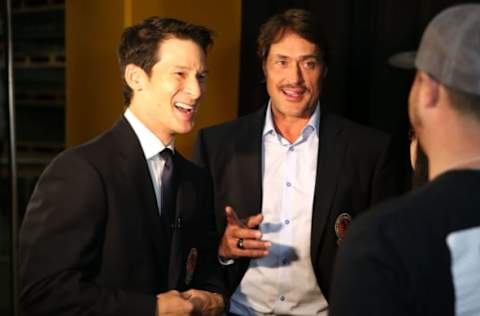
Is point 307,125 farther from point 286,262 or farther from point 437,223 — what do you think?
point 437,223

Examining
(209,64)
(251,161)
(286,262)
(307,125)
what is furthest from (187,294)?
(209,64)

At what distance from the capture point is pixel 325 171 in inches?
80.9

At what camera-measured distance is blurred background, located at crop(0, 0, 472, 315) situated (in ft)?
7.80

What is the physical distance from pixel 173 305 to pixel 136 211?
0.22 meters

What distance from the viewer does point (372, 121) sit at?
2717 millimetres

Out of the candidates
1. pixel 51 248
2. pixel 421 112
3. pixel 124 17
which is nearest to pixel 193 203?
pixel 51 248

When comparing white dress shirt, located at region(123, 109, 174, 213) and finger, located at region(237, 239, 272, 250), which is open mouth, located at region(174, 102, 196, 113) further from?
finger, located at region(237, 239, 272, 250)

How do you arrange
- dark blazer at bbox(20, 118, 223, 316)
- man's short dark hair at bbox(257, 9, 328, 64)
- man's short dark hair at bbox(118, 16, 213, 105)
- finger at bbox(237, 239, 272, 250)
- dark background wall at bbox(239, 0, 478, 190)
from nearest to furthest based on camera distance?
dark blazer at bbox(20, 118, 223, 316)
man's short dark hair at bbox(118, 16, 213, 105)
finger at bbox(237, 239, 272, 250)
man's short dark hair at bbox(257, 9, 328, 64)
dark background wall at bbox(239, 0, 478, 190)

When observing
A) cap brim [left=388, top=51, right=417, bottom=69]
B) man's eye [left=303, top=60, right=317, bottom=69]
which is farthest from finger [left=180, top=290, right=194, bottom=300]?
cap brim [left=388, top=51, right=417, bottom=69]

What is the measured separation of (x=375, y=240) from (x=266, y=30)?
52.2 inches

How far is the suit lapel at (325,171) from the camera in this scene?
2014 millimetres

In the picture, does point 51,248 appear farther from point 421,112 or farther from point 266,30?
point 266,30

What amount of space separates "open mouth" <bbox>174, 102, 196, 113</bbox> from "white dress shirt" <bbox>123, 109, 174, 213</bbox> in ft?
0.29

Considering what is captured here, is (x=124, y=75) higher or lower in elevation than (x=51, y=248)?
higher
